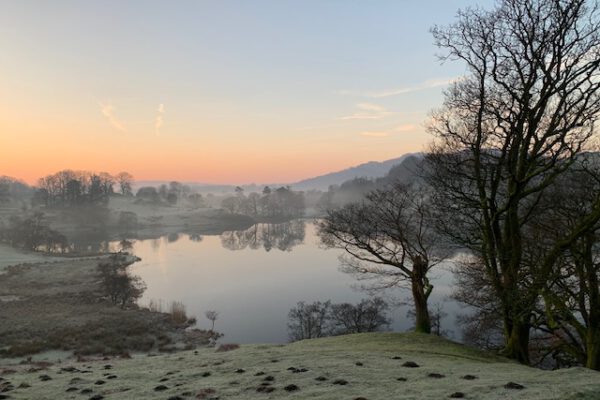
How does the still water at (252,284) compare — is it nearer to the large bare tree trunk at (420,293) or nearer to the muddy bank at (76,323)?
the muddy bank at (76,323)

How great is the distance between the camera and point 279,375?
38.5 feet

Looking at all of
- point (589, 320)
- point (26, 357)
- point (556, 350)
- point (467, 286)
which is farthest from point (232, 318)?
point (589, 320)

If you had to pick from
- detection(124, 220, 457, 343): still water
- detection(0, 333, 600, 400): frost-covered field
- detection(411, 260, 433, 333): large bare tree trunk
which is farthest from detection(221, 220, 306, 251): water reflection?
detection(0, 333, 600, 400): frost-covered field

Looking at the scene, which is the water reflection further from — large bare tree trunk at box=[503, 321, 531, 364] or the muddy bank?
large bare tree trunk at box=[503, 321, 531, 364]

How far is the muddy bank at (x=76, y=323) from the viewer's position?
1325 inches

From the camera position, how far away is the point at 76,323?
4009 centimetres

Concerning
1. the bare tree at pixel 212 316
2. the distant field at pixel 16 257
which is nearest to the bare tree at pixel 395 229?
the bare tree at pixel 212 316

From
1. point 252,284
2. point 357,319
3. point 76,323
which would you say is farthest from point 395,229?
point 252,284

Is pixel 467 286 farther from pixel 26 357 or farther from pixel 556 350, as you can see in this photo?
pixel 26 357

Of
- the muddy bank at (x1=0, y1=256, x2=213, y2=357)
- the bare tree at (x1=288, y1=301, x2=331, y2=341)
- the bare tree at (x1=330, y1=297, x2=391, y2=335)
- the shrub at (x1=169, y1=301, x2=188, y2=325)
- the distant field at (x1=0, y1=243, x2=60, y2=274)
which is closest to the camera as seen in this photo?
the muddy bank at (x1=0, y1=256, x2=213, y2=357)

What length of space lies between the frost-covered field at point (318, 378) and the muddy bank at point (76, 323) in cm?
1939

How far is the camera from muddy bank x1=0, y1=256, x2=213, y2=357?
110ft

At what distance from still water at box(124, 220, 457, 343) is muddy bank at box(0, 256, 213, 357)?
515 cm

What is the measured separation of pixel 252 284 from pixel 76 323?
948 inches
